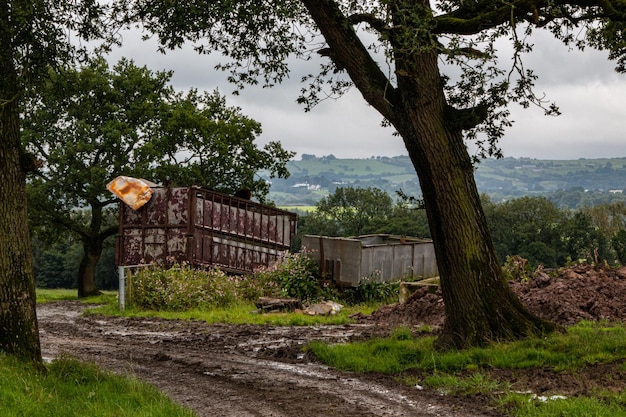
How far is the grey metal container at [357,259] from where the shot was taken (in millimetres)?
24922

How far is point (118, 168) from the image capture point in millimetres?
37000

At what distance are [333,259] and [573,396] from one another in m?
17.0

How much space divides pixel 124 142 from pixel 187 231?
12.8 m

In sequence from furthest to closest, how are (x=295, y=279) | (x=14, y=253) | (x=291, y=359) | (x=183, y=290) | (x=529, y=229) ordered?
(x=529, y=229) < (x=295, y=279) < (x=183, y=290) < (x=291, y=359) < (x=14, y=253)

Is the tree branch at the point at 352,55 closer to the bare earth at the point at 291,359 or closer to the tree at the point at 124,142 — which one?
the bare earth at the point at 291,359

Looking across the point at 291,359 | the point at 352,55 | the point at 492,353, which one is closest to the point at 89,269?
the point at 291,359

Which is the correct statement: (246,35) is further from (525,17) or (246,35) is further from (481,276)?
(481,276)

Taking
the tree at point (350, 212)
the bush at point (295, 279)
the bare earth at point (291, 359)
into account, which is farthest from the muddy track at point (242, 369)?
the tree at point (350, 212)

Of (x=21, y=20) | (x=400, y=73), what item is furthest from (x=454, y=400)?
(x=21, y=20)

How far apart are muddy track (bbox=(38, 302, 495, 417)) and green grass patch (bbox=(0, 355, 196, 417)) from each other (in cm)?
60

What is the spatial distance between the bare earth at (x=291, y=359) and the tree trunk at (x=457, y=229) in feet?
5.32

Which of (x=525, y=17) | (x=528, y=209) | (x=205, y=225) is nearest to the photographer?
(x=525, y=17)

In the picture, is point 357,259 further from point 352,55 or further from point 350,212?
point 350,212

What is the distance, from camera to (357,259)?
81.6 ft
